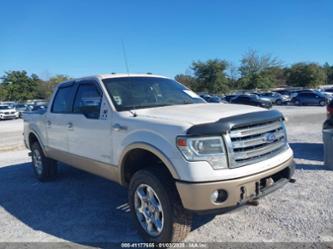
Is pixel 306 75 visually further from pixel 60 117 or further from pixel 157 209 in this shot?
pixel 157 209

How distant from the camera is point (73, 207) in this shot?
16.3 ft

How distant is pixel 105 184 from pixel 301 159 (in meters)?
4.40

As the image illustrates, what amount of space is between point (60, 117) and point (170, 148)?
9.49 ft

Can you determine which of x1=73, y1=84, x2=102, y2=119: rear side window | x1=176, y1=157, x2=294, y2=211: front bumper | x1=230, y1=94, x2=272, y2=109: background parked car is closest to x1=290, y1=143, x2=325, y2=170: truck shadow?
x1=176, y1=157, x2=294, y2=211: front bumper

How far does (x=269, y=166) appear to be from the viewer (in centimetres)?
341

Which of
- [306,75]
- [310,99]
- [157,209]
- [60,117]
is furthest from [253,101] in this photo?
[306,75]

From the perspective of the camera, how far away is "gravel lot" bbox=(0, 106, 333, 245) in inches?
148

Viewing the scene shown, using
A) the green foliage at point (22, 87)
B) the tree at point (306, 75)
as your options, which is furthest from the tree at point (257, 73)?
the green foliage at point (22, 87)

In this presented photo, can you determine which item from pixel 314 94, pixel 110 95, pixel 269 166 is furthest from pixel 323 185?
pixel 314 94

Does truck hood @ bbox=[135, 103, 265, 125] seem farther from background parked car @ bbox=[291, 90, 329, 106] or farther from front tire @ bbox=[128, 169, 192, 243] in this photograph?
background parked car @ bbox=[291, 90, 329, 106]

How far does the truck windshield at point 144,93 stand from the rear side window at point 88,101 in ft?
0.75

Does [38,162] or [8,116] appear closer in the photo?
[38,162]

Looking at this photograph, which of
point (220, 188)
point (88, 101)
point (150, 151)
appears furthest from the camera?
point (88, 101)

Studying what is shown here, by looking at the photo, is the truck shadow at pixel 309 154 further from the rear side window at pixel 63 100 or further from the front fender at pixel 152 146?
the rear side window at pixel 63 100
